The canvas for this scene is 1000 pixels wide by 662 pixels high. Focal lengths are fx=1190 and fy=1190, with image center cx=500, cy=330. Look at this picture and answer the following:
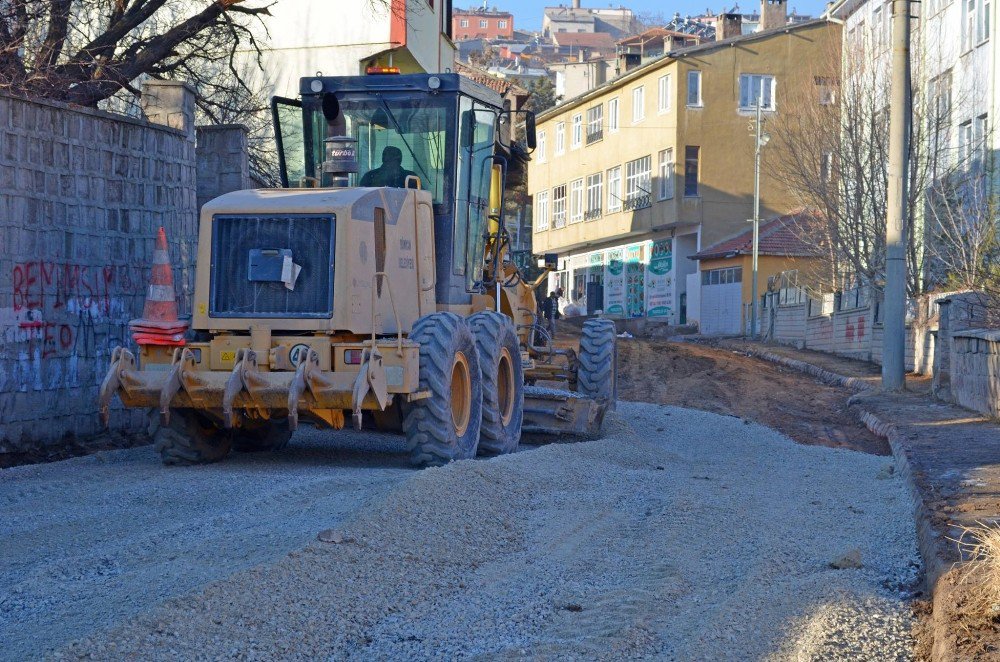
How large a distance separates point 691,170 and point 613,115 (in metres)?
7.18

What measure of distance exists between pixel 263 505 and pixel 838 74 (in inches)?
973

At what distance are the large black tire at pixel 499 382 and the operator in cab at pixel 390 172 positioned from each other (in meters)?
1.41

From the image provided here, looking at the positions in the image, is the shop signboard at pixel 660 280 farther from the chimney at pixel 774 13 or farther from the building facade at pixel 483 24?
the building facade at pixel 483 24

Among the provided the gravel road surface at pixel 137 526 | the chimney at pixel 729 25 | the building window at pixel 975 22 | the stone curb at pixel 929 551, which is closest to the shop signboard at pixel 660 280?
the chimney at pixel 729 25

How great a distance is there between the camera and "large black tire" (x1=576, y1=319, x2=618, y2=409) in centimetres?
1348

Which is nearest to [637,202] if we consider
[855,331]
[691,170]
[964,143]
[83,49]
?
[691,170]

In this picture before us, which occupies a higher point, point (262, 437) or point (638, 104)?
point (638, 104)

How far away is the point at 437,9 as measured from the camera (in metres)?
28.0

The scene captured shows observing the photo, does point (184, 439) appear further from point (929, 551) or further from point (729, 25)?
point (729, 25)

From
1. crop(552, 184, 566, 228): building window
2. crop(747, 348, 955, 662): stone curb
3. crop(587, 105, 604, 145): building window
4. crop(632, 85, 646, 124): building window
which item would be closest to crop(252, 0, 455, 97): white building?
crop(747, 348, 955, 662): stone curb

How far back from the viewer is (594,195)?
180 ft

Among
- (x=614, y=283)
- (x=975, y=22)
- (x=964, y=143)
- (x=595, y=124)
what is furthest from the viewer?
(x=595, y=124)

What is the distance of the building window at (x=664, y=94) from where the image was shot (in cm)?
4716

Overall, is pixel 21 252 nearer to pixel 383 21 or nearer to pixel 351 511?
pixel 351 511
